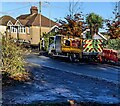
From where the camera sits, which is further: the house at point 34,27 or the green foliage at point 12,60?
the house at point 34,27

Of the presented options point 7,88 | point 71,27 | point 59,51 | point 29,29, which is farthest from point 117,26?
point 7,88

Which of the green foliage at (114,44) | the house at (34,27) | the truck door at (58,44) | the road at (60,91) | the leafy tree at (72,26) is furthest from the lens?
the house at (34,27)

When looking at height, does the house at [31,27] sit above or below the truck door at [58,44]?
above

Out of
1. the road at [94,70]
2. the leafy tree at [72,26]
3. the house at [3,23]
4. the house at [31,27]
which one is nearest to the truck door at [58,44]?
the house at [3,23]

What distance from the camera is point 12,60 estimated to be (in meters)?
11.7

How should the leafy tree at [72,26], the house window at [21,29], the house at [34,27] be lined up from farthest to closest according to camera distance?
the house window at [21,29]
the house at [34,27]
the leafy tree at [72,26]

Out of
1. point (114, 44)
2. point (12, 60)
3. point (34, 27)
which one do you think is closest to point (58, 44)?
point (114, 44)

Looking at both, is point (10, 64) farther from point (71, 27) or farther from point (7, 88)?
point (71, 27)

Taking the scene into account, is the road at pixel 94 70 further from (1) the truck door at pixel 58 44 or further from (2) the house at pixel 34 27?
(2) the house at pixel 34 27

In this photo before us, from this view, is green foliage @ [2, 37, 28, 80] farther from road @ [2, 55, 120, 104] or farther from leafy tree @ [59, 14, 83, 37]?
leafy tree @ [59, 14, 83, 37]

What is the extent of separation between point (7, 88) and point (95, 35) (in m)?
35.3

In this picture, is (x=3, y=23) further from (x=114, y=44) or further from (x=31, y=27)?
(x=114, y=44)

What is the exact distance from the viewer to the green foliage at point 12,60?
37.3 ft

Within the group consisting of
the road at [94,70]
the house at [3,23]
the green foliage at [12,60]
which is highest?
the house at [3,23]
